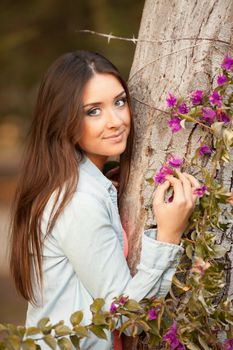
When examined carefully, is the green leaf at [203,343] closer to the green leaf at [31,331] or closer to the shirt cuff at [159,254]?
the shirt cuff at [159,254]

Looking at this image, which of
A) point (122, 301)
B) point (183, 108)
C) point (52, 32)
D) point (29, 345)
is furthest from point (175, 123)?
point (52, 32)

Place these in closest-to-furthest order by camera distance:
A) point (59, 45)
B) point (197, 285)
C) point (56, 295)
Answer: point (197, 285) → point (56, 295) → point (59, 45)

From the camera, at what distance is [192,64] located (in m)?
2.33

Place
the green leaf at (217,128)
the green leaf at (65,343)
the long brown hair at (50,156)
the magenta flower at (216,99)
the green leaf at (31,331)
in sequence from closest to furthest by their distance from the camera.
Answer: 1. the green leaf at (31,331)
2. the green leaf at (65,343)
3. the green leaf at (217,128)
4. the magenta flower at (216,99)
5. the long brown hair at (50,156)

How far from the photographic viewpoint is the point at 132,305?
2061 millimetres

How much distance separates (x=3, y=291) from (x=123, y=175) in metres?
5.28

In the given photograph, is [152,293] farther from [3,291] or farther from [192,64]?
[3,291]

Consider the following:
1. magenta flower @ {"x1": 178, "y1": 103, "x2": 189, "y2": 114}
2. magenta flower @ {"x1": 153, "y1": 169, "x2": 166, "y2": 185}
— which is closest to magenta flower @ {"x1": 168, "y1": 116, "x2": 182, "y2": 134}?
magenta flower @ {"x1": 178, "y1": 103, "x2": 189, "y2": 114}

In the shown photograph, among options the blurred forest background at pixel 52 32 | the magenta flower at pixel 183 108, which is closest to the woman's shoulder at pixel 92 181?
the magenta flower at pixel 183 108

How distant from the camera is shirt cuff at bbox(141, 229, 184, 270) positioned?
2168mm

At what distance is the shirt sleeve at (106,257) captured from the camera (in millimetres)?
2170

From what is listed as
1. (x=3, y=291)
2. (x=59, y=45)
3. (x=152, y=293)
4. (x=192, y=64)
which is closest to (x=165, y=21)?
(x=192, y=64)

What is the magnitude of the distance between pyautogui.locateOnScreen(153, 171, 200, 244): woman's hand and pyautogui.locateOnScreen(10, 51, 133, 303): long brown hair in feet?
0.84

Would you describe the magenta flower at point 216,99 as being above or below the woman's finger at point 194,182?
above
